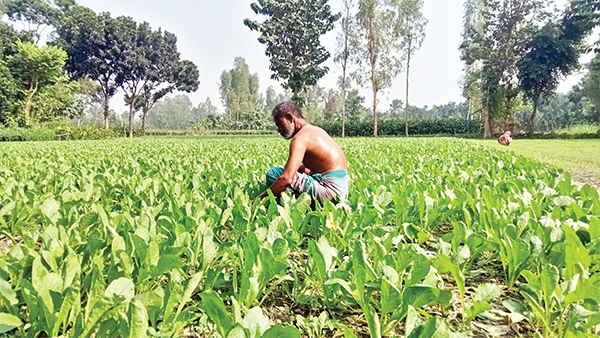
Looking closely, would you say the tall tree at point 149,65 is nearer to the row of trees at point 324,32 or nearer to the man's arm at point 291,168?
the row of trees at point 324,32

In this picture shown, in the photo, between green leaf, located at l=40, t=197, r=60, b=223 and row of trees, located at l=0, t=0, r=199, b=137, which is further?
row of trees, located at l=0, t=0, r=199, b=137

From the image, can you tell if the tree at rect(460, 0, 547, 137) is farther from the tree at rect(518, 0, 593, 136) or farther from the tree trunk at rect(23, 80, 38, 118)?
the tree trunk at rect(23, 80, 38, 118)

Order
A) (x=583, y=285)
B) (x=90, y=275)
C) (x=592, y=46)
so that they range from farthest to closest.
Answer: (x=592, y=46)
(x=90, y=275)
(x=583, y=285)

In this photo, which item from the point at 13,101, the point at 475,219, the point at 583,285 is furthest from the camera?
the point at 13,101

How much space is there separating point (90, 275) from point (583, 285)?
2.07 meters

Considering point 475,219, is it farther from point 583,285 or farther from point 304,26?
point 304,26

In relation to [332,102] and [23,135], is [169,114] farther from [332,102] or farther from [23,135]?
[23,135]

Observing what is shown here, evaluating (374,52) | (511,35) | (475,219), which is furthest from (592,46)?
(475,219)

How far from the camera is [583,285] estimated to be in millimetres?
1469

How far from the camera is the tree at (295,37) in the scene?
3553 centimetres

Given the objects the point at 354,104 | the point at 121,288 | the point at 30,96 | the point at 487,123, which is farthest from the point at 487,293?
the point at 354,104

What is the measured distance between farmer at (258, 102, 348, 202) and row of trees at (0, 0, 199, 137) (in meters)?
34.2

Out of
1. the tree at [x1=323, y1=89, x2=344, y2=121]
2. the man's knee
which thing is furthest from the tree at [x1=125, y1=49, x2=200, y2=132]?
the man's knee

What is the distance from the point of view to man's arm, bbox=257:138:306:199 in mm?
3285
